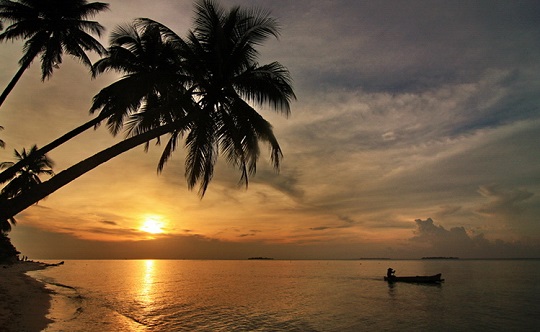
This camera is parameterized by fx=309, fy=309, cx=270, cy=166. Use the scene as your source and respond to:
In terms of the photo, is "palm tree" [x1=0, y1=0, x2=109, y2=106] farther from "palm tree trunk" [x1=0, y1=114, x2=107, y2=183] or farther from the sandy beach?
the sandy beach

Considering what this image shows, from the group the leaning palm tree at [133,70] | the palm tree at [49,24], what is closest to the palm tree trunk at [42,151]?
the leaning palm tree at [133,70]

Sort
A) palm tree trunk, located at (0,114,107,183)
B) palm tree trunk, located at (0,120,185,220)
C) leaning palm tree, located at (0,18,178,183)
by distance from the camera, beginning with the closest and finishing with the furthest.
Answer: palm tree trunk, located at (0,120,185,220), palm tree trunk, located at (0,114,107,183), leaning palm tree, located at (0,18,178,183)

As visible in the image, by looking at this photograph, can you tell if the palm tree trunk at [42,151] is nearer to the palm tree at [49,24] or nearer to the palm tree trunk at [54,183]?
the palm tree trunk at [54,183]

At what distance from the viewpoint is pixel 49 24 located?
16344mm

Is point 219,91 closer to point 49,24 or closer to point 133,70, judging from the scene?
point 133,70

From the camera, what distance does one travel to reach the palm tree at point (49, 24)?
632 inches

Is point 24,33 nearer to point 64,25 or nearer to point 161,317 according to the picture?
point 64,25

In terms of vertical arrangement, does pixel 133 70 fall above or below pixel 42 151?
above

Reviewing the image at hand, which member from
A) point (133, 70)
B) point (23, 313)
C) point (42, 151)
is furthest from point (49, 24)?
point (23, 313)

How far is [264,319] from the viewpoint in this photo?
2377 centimetres

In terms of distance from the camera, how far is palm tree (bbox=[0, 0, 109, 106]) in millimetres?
16047

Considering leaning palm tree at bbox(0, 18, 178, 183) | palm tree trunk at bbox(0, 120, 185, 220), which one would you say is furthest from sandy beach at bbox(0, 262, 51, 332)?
palm tree trunk at bbox(0, 120, 185, 220)

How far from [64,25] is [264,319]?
23116 mm

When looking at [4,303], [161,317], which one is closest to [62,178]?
[4,303]
